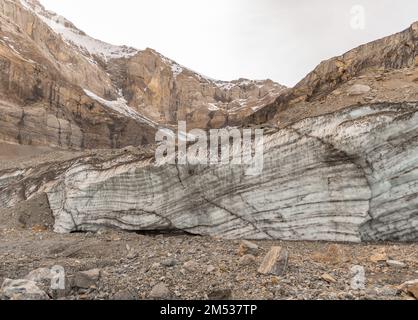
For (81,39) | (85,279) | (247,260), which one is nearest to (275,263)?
(247,260)

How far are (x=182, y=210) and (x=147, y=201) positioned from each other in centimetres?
164

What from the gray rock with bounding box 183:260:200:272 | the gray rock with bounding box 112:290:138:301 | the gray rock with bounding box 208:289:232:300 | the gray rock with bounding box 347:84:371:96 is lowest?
the gray rock with bounding box 112:290:138:301

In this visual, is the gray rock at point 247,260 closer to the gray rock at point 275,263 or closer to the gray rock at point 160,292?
the gray rock at point 275,263

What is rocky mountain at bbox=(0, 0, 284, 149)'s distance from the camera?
2021 inches

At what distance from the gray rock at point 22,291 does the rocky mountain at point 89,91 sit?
4430 centimetres

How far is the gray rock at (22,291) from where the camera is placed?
7.57 m

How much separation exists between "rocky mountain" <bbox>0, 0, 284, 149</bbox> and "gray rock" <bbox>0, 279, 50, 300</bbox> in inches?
1744

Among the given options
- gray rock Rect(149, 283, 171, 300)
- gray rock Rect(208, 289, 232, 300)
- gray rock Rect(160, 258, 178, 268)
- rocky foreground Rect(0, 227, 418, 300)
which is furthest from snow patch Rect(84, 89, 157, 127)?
gray rock Rect(208, 289, 232, 300)

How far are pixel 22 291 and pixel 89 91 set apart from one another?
77.3 meters

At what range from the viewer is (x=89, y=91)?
79812 millimetres

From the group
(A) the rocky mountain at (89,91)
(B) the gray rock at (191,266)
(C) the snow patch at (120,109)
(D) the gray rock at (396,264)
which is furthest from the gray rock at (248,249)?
(C) the snow patch at (120,109)

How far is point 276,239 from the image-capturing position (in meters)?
11.1

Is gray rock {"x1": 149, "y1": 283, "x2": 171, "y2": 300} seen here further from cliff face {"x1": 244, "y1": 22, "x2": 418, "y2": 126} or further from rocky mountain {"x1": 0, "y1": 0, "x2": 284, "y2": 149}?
rocky mountain {"x1": 0, "y1": 0, "x2": 284, "y2": 149}

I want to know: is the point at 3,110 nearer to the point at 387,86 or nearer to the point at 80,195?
the point at 80,195
